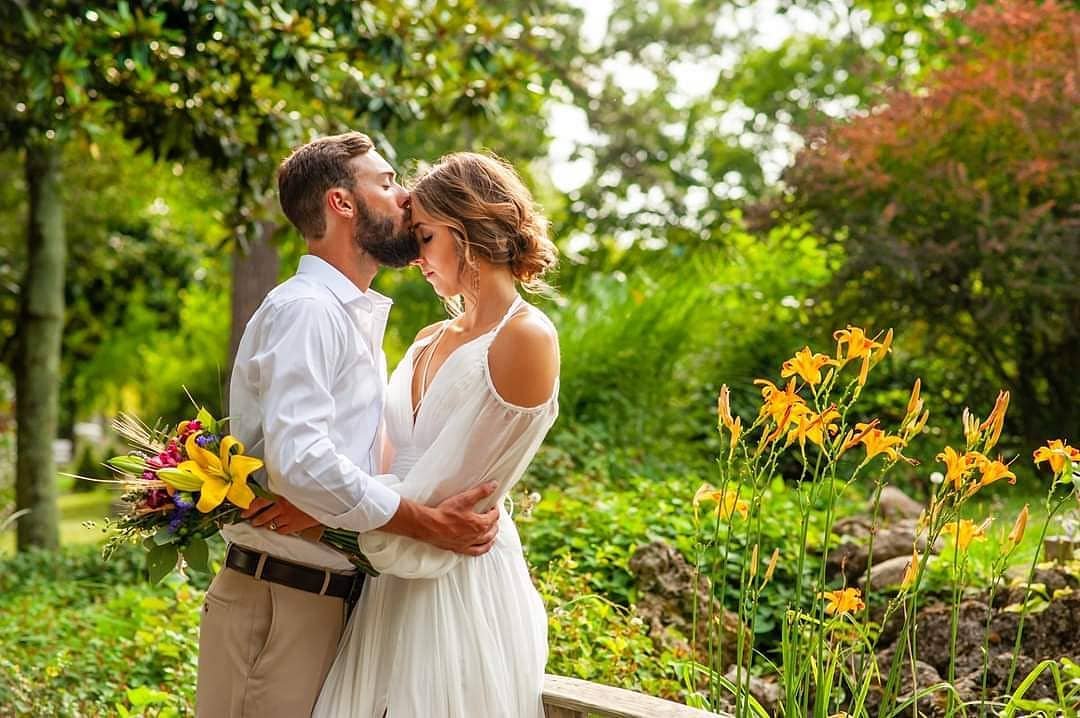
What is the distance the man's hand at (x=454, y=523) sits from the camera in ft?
8.58

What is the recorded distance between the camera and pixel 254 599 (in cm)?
278

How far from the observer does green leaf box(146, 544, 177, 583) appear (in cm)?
270

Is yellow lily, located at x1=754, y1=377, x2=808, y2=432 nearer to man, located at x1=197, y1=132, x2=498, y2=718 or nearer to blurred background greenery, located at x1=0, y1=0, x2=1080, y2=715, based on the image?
man, located at x1=197, y1=132, x2=498, y2=718

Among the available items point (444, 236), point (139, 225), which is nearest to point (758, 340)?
point (444, 236)

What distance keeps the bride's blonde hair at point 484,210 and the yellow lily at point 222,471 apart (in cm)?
67

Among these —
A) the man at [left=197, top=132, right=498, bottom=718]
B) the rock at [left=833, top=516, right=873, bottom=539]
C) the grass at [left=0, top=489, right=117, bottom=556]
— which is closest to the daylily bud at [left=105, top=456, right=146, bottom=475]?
the man at [left=197, top=132, right=498, bottom=718]

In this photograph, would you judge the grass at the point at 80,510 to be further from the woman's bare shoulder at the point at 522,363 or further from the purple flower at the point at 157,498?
the woman's bare shoulder at the point at 522,363

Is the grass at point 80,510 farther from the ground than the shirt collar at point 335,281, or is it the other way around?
the shirt collar at point 335,281

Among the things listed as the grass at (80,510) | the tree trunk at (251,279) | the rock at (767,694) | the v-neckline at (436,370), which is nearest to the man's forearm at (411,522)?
the v-neckline at (436,370)

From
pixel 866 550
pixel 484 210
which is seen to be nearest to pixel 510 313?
pixel 484 210

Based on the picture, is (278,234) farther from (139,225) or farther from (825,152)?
(139,225)

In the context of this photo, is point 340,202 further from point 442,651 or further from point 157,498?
point 442,651

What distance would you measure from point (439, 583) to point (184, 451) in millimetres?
625

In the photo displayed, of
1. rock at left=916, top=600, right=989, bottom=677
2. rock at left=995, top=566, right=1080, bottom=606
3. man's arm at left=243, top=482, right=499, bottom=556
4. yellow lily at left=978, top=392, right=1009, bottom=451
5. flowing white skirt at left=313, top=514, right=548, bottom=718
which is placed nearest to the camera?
yellow lily at left=978, top=392, right=1009, bottom=451
